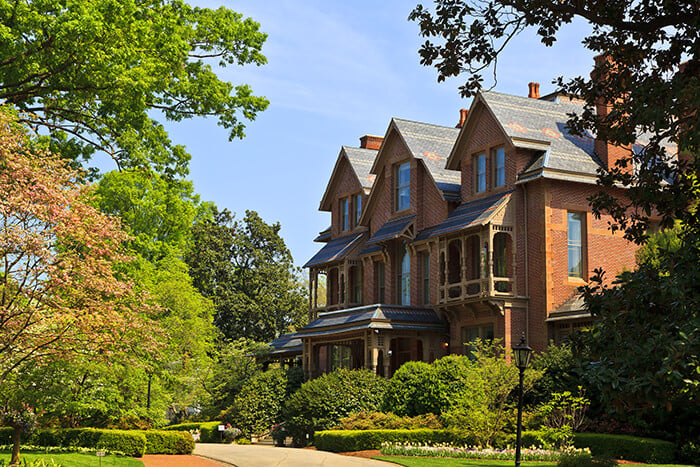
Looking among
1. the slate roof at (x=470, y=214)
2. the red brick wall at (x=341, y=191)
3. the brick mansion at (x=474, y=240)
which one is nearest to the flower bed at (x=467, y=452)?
the brick mansion at (x=474, y=240)

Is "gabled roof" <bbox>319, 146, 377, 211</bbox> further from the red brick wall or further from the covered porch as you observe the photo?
the covered porch

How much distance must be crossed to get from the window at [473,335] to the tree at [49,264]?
18.3 meters

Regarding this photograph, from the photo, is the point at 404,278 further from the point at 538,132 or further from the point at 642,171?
the point at 642,171

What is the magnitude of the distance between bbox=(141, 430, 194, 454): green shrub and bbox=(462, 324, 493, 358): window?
38.4ft

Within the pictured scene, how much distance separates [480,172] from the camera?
35.8m

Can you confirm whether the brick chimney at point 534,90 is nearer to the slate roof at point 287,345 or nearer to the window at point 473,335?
the window at point 473,335

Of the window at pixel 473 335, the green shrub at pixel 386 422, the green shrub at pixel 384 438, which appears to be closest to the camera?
the green shrub at pixel 384 438

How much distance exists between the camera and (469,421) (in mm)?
26375

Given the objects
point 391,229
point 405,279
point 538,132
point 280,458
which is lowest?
point 280,458

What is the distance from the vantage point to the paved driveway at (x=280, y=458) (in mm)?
23344

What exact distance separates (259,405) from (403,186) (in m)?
12.7

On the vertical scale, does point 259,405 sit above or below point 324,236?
below

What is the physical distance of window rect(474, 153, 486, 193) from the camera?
3550 cm

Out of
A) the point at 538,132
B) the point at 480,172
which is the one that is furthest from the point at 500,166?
the point at 538,132
